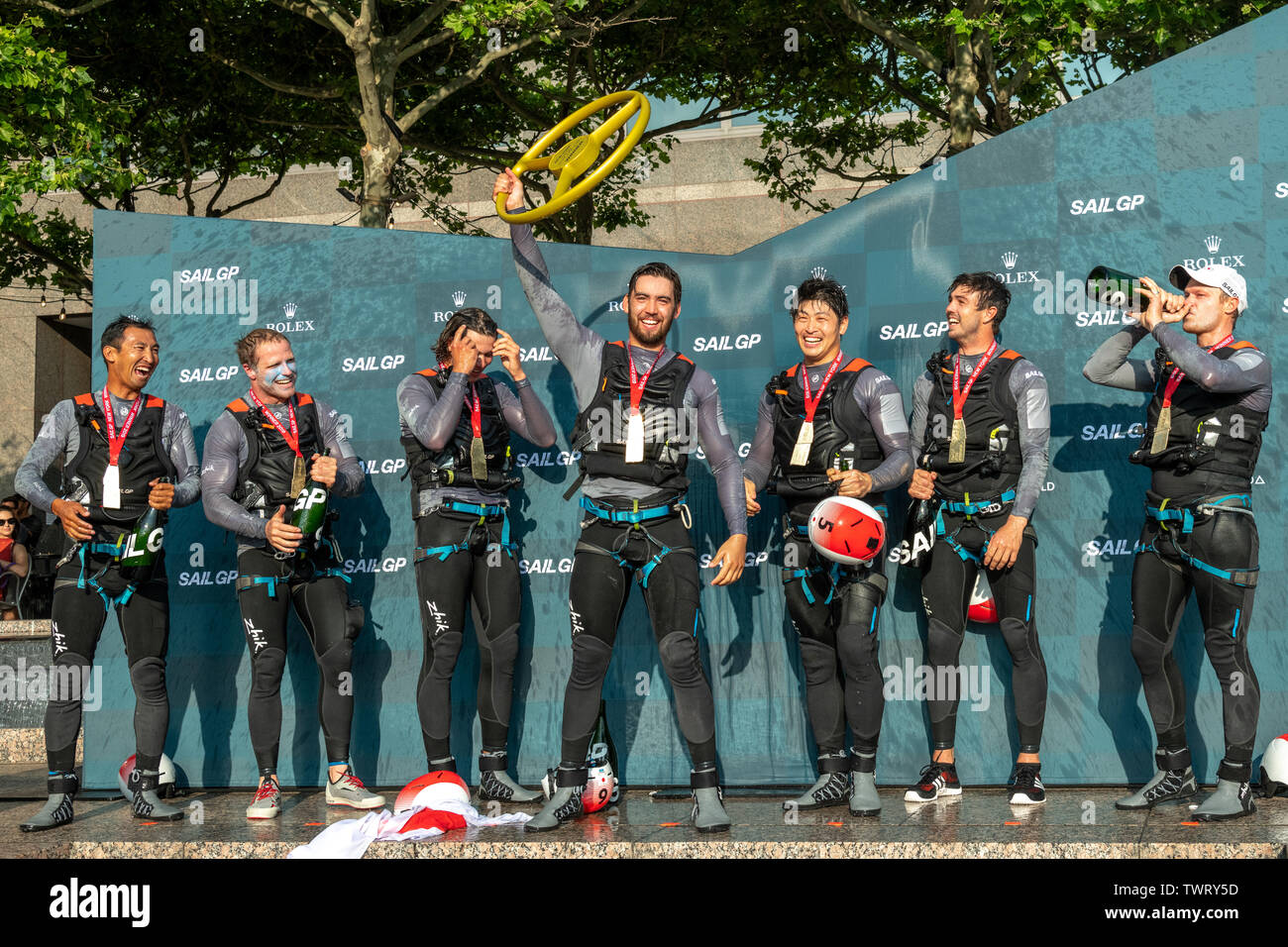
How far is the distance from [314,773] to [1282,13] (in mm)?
6743

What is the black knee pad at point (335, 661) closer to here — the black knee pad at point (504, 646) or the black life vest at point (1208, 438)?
the black knee pad at point (504, 646)

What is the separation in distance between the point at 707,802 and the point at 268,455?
2923mm

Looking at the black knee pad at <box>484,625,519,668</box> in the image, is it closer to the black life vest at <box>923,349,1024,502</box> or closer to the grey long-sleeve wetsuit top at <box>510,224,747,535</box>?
the grey long-sleeve wetsuit top at <box>510,224,747,535</box>

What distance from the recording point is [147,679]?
20.4ft

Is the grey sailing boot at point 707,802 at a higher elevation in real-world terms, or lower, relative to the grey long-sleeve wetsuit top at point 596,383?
lower

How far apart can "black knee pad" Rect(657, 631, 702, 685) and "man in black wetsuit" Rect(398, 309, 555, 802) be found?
115 cm

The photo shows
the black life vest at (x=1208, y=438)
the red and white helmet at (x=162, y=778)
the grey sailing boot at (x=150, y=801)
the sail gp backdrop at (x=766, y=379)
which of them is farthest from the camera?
the red and white helmet at (x=162, y=778)

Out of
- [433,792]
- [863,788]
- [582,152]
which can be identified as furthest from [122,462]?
[863,788]

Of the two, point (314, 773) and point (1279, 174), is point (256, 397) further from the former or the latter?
point (1279, 174)

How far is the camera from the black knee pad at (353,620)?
6391 millimetres

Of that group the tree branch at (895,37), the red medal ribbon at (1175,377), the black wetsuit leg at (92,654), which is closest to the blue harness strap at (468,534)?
the black wetsuit leg at (92,654)

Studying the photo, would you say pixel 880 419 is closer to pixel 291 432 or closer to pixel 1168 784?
pixel 1168 784

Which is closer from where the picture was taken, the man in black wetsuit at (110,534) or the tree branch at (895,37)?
the man in black wetsuit at (110,534)

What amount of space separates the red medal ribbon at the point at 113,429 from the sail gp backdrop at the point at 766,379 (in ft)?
3.67
